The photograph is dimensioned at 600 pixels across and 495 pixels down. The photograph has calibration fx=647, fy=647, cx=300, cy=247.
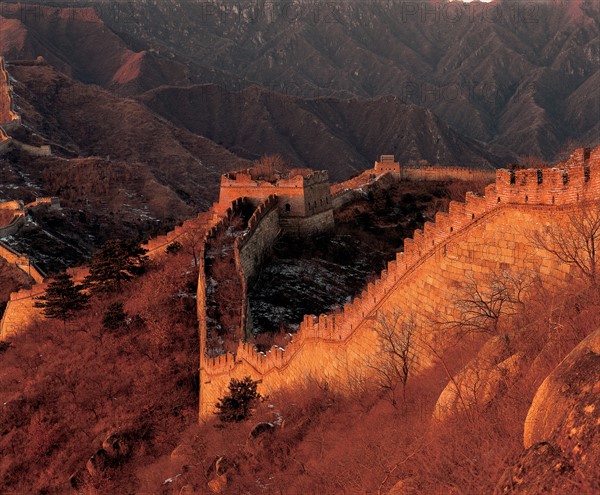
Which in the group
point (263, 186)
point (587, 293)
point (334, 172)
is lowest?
point (334, 172)

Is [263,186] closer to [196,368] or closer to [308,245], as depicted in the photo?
[308,245]

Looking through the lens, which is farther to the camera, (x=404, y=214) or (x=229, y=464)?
(x=404, y=214)

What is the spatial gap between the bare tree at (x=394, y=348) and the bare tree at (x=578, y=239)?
12.9ft

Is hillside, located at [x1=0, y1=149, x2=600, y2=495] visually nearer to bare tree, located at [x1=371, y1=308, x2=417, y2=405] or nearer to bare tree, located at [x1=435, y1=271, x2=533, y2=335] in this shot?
bare tree, located at [x1=435, y1=271, x2=533, y2=335]

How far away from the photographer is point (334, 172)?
169m

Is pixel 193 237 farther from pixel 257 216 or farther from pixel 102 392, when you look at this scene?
pixel 102 392

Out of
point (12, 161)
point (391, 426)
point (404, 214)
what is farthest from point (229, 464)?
point (12, 161)

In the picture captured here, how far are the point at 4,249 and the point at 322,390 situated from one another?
2118 inches

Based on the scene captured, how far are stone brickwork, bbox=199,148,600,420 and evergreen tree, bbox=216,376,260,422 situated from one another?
129 cm

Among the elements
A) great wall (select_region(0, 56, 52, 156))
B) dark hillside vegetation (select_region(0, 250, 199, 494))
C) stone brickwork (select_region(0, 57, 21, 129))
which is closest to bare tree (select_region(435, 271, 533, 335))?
dark hillside vegetation (select_region(0, 250, 199, 494))

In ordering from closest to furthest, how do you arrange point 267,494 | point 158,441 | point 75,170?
point 267,494 < point 158,441 < point 75,170

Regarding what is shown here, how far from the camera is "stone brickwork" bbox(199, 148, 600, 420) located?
13.0 meters

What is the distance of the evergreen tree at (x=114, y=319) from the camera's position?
3303 centimetres

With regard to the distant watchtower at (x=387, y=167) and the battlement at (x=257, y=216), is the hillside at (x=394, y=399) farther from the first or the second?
the distant watchtower at (x=387, y=167)
